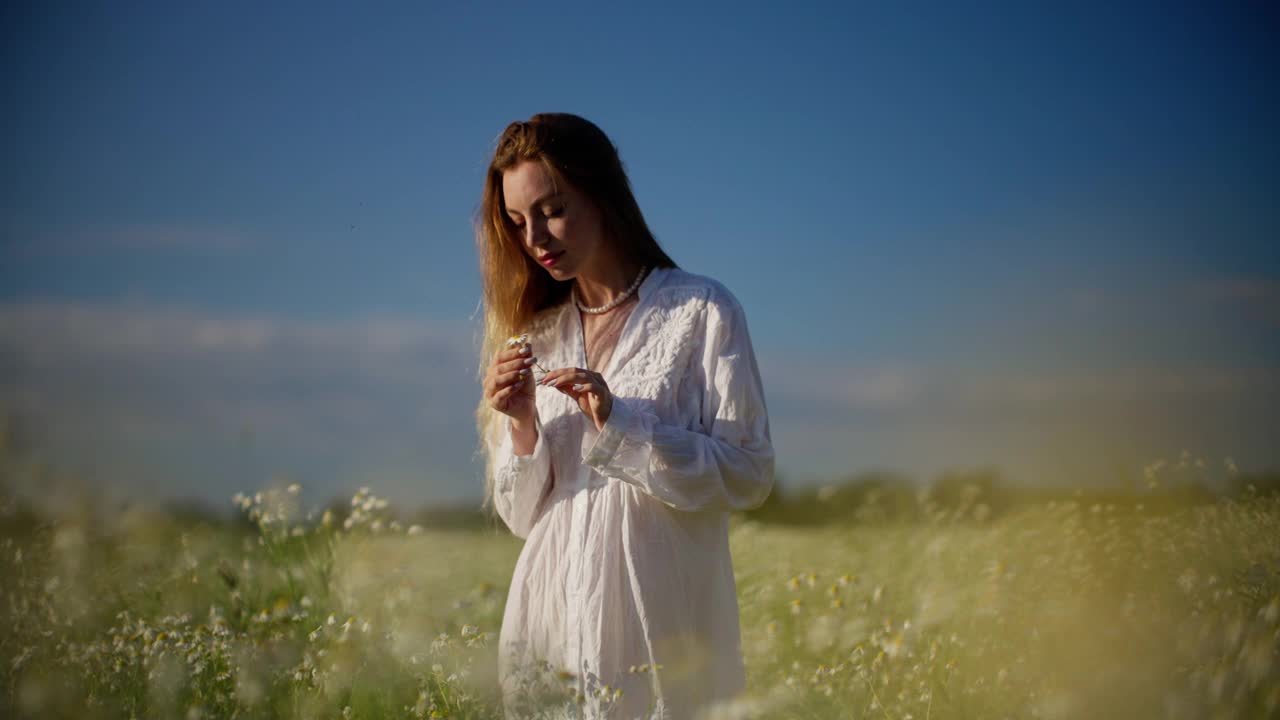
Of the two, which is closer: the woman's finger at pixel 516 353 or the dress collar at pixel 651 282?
the woman's finger at pixel 516 353

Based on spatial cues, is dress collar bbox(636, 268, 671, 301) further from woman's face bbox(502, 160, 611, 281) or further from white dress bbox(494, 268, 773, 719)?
woman's face bbox(502, 160, 611, 281)

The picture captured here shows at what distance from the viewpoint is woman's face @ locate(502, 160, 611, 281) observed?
276 cm

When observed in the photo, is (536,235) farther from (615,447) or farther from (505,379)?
(615,447)

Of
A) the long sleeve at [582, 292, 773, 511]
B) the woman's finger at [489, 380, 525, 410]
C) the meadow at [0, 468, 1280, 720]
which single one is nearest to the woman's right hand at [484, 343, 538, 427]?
the woman's finger at [489, 380, 525, 410]

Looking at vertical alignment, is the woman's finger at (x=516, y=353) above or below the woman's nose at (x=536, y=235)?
below

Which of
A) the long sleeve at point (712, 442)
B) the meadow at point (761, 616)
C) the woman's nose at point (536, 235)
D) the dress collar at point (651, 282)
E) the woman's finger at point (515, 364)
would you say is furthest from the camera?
the dress collar at point (651, 282)

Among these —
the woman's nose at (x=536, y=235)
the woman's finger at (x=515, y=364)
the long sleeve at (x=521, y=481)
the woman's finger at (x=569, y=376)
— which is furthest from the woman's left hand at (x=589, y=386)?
the woman's nose at (x=536, y=235)

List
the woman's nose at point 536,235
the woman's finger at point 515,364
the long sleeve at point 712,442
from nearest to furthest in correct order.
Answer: the long sleeve at point 712,442 → the woman's finger at point 515,364 → the woman's nose at point 536,235

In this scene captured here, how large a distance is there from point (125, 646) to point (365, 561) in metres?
1.03

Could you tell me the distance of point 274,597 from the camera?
168 inches

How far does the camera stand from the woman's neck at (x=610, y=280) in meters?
2.96

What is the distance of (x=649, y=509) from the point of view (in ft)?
8.69

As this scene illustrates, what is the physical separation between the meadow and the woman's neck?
105 cm

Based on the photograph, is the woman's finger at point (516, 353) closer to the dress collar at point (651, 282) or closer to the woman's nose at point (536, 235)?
the woman's nose at point (536, 235)
